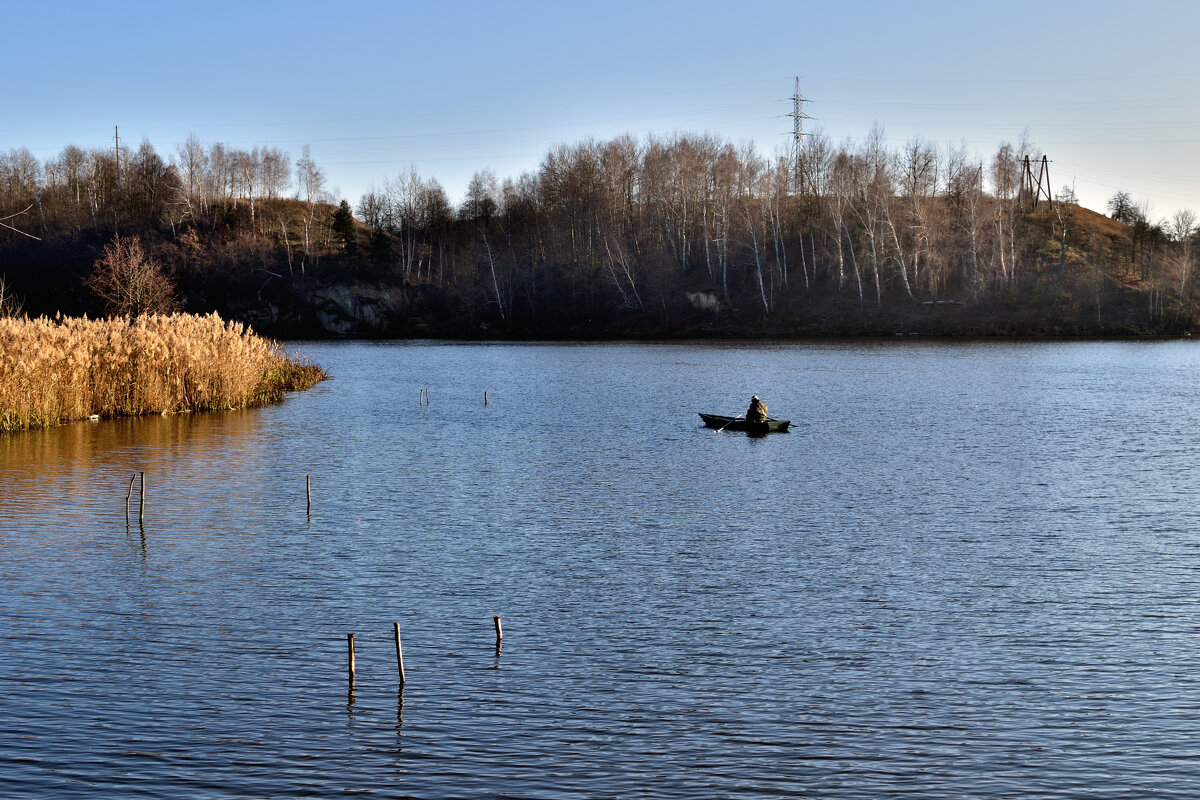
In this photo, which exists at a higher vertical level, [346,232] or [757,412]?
[346,232]

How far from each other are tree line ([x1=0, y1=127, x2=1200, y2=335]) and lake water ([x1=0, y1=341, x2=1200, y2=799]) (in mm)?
69955

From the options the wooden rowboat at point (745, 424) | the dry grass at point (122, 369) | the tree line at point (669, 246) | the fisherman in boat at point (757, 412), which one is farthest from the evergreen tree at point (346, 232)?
the fisherman in boat at point (757, 412)

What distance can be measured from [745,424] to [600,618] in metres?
21.7

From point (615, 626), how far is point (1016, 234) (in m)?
104

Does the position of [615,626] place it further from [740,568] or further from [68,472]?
[68,472]

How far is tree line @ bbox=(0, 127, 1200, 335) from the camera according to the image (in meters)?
97.3

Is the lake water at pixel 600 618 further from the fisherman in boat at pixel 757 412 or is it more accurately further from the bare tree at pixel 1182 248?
the bare tree at pixel 1182 248

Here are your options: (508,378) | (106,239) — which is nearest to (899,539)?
(508,378)

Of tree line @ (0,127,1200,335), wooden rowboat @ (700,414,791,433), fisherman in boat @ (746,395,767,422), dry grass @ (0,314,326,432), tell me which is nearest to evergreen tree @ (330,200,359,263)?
tree line @ (0,127,1200,335)

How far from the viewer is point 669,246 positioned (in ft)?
373

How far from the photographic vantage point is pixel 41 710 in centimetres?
1050

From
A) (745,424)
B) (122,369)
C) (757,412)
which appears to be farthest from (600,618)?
(122,369)

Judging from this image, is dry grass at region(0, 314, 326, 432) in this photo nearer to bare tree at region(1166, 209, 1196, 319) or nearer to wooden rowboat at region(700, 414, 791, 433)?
wooden rowboat at region(700, 414, 791, 433)

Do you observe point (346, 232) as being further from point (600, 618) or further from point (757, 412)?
point (600, 618)
